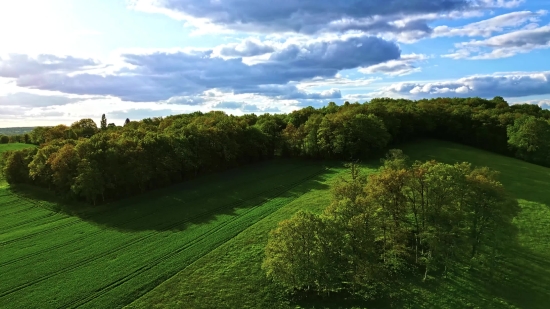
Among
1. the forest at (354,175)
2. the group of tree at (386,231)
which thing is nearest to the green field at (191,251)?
the group of tree at (386,231)

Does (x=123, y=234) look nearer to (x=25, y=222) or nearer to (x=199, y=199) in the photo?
(x=199, y=199)

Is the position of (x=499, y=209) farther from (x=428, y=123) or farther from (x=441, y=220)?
(x=428, y=123)

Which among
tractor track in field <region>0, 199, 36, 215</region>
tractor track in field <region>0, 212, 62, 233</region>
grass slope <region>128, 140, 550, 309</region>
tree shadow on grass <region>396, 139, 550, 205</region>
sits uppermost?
tree shadow on grass <region>396, 139, 550, 205</region>

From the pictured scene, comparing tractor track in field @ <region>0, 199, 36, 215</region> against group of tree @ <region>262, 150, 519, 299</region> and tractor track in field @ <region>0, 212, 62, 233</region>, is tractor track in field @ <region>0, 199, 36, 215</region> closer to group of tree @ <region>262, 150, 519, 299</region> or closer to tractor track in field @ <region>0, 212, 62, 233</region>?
tractor track in field @ <region>0, 212, 62, 233</region>

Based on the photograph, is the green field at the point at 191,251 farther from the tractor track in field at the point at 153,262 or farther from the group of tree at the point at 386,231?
the group of tree at the point at 386,231

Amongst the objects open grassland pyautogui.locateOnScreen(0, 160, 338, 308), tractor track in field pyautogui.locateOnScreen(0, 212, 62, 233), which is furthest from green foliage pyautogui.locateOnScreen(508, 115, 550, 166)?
tractor track in field pyautogui.locateOnScreen(0, 212, 62, 233)

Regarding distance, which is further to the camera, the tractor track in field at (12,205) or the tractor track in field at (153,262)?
the tractor track in field at (12,205)

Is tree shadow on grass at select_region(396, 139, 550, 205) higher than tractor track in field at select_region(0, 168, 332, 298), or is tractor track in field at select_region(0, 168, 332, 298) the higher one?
tree shadow on grass at select_region(396, 139, 550, 205)
